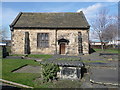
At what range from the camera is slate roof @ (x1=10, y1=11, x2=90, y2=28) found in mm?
23266

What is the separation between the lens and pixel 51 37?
76.8 ft

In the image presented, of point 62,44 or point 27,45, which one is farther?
point 62,44

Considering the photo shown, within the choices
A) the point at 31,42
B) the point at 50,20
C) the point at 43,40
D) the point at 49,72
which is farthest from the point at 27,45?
the point at 49,72

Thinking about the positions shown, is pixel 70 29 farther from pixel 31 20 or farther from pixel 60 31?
pixel 31 20

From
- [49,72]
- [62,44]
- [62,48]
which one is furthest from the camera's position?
[62,48]

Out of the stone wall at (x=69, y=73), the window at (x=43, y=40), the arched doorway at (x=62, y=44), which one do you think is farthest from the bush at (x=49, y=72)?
the window at (x=43, y=40)

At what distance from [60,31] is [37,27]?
14.4ft

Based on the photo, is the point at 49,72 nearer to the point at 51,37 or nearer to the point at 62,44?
the point at 62,44

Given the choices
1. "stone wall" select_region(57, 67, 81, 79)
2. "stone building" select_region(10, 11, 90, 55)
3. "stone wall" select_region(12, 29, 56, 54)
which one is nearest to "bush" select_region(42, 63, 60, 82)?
"stone wall" select_region(57, 67, 81, 79)

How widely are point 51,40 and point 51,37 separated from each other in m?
0.57

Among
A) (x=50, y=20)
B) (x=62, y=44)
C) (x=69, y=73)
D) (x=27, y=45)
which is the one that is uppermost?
(x=50, y=20)

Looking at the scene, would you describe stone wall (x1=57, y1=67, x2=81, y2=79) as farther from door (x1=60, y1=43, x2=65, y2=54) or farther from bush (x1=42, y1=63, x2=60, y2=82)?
door (x1=60, y1=43, x2=65, y2=54)

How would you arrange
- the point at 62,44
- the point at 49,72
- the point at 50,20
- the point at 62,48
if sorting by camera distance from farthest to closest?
the point at 50,20 → the point at 62,48 → the point at 62,44 → the point at 49,72

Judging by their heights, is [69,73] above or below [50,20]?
below
